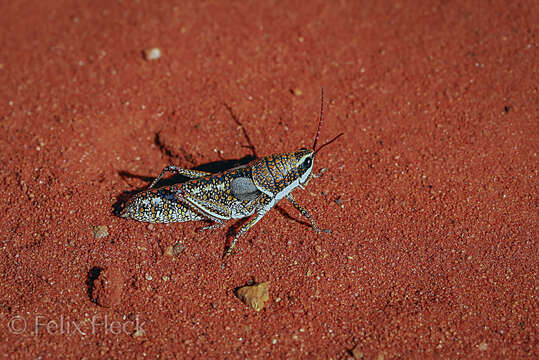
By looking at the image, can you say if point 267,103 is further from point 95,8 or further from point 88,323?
point 95,8

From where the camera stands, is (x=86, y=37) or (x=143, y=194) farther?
(x=86, y=37)

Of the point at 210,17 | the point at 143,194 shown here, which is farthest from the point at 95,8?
the point at 143,194

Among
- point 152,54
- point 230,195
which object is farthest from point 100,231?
point 152,54

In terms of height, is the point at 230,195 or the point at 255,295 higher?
the point at 230,195

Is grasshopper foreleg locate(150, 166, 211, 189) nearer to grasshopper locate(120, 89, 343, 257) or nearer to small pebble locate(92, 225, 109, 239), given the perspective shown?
grasshopper locate(120, 89, 343, 257)

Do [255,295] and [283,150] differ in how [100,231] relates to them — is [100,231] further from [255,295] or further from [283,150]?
[283,150]

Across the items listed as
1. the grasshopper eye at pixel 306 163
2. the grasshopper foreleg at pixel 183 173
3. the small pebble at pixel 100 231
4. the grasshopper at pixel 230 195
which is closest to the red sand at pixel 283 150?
the small pebble at pixel 100 231
